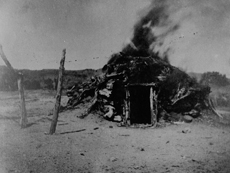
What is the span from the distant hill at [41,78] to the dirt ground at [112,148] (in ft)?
71.2

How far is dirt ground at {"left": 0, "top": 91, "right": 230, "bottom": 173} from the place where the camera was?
210 inches

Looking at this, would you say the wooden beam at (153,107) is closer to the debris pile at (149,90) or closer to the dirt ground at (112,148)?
the debris pile at (149,90)

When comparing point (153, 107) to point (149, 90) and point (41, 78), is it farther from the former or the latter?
point (41, 78)

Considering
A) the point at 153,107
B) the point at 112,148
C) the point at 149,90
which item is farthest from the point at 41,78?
the point at 112,148

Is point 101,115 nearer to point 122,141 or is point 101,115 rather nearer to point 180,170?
point 122,141

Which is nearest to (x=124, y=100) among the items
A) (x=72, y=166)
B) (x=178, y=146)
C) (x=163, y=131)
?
(x=163, y=131)

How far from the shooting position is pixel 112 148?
7.12 metres

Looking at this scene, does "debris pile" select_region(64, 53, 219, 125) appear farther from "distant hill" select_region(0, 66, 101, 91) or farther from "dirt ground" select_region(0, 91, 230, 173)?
"distant hill" select_region(0, 66, 101, 91)

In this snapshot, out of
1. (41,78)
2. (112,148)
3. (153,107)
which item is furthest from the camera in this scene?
(41,78)

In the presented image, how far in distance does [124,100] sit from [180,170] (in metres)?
6.51

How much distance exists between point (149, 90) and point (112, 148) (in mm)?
6121

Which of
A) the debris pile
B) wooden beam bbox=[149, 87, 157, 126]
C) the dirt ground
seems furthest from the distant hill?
the dirt ground

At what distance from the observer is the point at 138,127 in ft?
35.1

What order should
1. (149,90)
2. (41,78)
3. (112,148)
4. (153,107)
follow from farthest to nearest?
(41,78) → (149,90) → (153,107) → (112,148)
